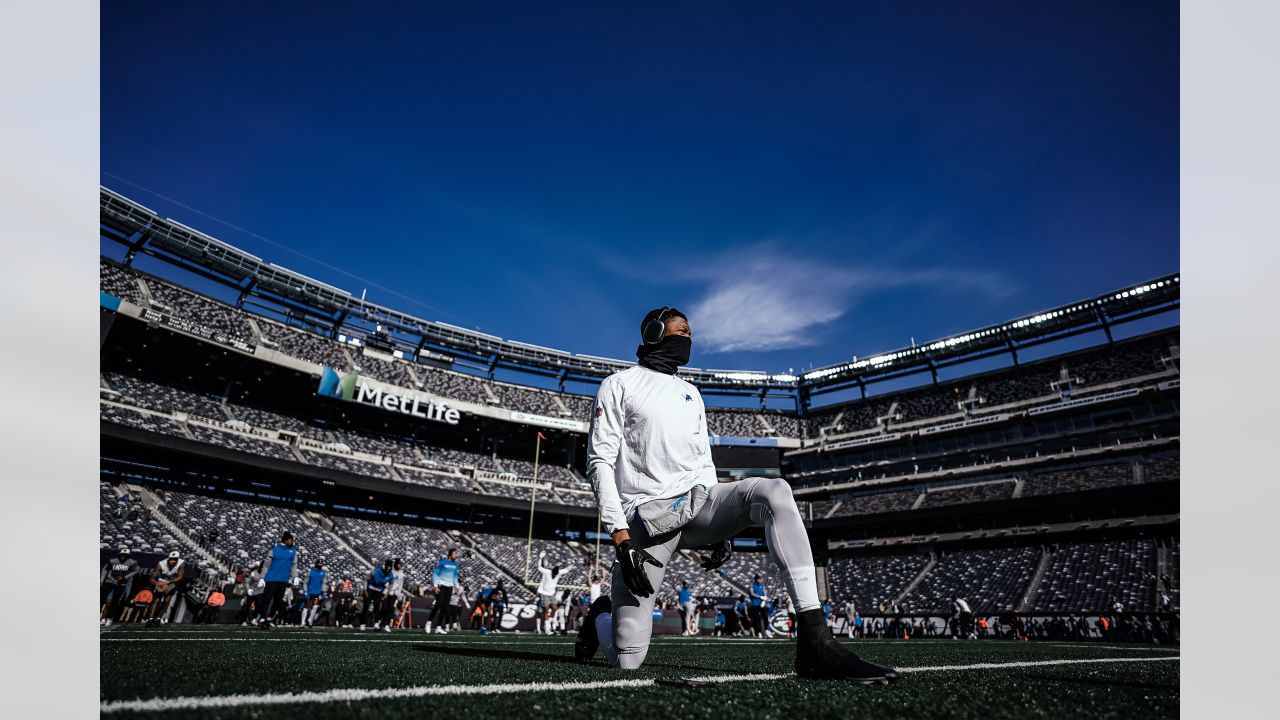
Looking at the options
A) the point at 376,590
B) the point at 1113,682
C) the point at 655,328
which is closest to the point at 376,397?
the point at 376,590

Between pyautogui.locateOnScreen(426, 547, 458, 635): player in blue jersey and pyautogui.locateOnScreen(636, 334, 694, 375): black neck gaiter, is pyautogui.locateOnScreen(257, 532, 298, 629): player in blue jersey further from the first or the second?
pyautogui.locateOnScreen(636, 334, 694, 375): black neck gaiter

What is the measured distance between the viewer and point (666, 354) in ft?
11.0

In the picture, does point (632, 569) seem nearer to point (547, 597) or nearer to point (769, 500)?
point (769, 500)

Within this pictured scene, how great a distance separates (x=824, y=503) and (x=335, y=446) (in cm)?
2806

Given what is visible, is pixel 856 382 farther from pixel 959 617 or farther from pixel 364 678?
pixel 364 678

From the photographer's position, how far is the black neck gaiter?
132 inches

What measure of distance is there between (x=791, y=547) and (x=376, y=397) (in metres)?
33.8

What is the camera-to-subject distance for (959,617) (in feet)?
69.9

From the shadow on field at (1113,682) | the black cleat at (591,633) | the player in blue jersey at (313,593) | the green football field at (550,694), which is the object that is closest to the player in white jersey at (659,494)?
the black cleat at (591,633)

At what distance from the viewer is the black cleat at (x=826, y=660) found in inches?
94.3

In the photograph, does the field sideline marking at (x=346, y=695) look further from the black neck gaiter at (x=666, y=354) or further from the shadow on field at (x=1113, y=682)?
the shadow on field at (x=1113, y=682)

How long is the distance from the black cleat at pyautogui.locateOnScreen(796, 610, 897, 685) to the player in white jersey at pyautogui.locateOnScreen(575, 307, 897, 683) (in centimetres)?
3

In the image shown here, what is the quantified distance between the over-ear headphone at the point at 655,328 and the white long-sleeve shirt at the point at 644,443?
0.26 meters
